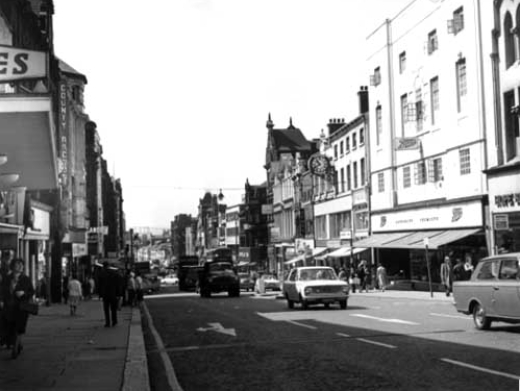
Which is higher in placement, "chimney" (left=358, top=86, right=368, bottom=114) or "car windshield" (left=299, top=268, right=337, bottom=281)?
"chimney" (left=358, top=86, right=368, bottom=114)

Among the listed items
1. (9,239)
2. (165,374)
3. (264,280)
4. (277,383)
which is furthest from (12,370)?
(264,280)

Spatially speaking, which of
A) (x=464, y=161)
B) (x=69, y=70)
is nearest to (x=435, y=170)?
(x=464, y=161)

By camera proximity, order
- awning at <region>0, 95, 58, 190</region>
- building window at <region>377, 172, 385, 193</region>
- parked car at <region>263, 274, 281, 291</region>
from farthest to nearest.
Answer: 1. parked car at <region>263, 274, 281, 291</region>
2. building window at <region>377, 172, 385, 193</region>
3. awning at <region>0, 95, 58, 190</region>

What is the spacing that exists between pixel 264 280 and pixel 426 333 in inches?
1455

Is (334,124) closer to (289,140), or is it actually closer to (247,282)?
(247,282)

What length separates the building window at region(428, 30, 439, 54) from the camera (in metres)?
43.6

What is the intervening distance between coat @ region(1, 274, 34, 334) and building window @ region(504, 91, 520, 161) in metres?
27.2

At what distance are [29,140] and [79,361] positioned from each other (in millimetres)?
5186

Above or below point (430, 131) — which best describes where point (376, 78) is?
above

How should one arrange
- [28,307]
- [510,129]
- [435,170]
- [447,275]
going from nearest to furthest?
[28,307] → [510,129] → [447,275] → [435,170]

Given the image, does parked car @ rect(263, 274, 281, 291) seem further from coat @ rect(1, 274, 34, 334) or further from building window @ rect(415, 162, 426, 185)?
coat @ rect(1, 274, 34, 334)

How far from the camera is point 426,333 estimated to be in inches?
688

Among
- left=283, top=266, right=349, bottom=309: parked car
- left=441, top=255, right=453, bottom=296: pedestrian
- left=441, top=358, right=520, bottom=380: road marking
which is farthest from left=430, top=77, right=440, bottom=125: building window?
left=441, top=358, right=520, bottom=380: road marking

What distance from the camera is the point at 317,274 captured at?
30.0 meters
